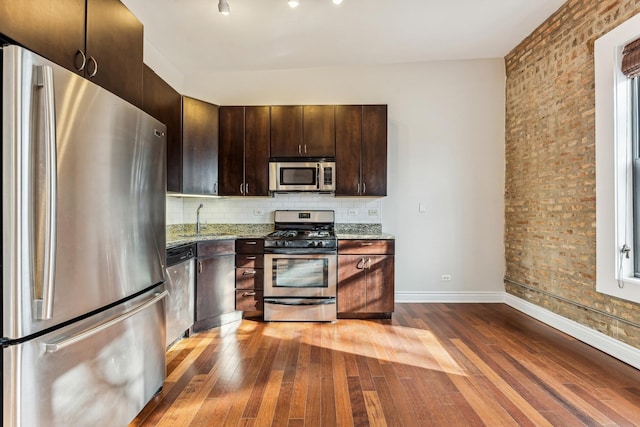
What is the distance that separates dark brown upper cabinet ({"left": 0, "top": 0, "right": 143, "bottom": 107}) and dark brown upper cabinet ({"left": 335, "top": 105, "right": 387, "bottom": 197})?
2.23 meters

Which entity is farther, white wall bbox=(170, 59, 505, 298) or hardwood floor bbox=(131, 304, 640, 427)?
white wall bbox=(170, 59, 505, 298)

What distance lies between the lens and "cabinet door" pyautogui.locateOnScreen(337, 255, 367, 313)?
357 centimetres

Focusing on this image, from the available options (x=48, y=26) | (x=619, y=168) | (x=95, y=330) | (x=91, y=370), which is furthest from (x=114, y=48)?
(x=619, y=168)

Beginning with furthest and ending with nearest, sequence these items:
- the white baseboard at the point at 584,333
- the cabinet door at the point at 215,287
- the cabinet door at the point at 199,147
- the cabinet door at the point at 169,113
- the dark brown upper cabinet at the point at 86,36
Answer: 1. the cabinet door at the point at 199,147
2. the cabinet door at the point at 215,287
3. the cabinet door at the point at 169,113
4. the white baseboard at the point at 584,333
5. the dark brown upper cabinet at the point at 86,36

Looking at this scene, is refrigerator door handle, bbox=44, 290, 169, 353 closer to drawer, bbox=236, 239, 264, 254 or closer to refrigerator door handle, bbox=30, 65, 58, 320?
refrigerator door handle, bbox=30, 65, 58, 320

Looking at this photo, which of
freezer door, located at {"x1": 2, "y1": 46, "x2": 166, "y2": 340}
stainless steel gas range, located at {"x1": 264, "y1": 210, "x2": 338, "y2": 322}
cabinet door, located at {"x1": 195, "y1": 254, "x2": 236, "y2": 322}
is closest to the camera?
freezer door, located at {"x1": 2, "y1": 46, "x2": 166, "y2": 340}

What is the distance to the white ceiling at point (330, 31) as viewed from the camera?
9.71 ft

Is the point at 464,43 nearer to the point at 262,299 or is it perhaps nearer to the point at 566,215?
the point at 566,215

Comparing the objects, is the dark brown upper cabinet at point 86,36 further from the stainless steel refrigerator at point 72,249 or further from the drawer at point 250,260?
the drawer at point 250,260

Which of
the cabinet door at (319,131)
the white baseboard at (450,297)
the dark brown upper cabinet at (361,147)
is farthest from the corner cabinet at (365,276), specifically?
the cabinet door at (319,131)

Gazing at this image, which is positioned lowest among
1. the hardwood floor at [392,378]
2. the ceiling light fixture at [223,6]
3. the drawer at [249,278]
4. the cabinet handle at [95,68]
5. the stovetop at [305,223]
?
the hardwood floor at [392,378]

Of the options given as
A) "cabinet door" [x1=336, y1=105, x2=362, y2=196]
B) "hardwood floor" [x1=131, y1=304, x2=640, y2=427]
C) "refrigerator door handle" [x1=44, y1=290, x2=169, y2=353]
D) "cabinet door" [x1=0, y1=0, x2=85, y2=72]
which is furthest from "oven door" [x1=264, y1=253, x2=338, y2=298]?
"cabinet door" [x1=0, y1=0, x2=85, y2=72]

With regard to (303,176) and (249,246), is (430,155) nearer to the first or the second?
(303,176)

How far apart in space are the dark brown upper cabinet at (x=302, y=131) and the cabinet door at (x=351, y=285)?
120cm
